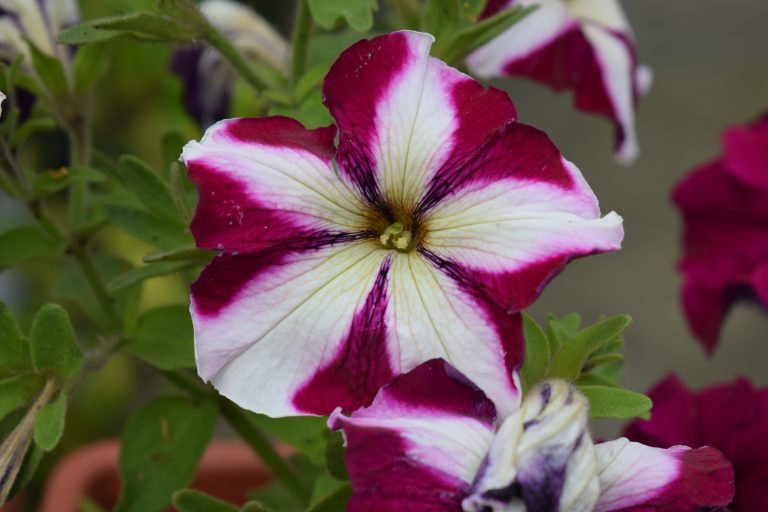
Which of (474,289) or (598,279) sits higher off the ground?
(474,289)

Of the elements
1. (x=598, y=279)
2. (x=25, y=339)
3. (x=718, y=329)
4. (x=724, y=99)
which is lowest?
(x=598, y=279)

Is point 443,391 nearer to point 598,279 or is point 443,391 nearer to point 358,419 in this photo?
point 358,419

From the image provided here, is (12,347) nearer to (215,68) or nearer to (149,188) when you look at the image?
(149,188)

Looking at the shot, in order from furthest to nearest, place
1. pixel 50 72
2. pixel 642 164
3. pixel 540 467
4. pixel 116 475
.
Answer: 1. pixel 642 164
2. pixel 116 475
3. pixel 50 72
4. pixel 540 467

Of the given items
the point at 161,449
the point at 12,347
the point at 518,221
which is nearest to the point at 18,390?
the point at 12,347

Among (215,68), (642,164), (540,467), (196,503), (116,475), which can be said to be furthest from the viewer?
(642,164)

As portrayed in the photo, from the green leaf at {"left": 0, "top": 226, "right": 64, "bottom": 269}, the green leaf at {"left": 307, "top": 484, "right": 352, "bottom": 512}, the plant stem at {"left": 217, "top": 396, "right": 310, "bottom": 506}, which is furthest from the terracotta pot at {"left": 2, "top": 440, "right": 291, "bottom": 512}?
the green leaf at {"left": 307, "top": 484, "right": 352, "bottom": 512}

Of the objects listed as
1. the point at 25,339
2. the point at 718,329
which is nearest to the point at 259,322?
the point at 25,339
